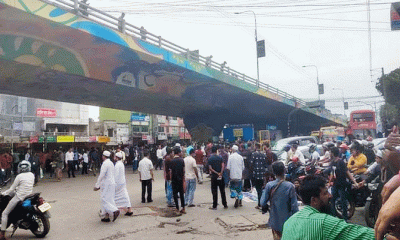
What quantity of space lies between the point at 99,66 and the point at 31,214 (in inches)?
372

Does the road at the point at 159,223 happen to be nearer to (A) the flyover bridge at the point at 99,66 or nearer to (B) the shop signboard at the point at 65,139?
(A) the flyover bridge at the point at 99,66

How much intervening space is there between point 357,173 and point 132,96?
16.0 m

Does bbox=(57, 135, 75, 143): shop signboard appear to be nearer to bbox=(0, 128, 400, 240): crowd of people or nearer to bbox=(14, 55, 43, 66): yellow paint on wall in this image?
bbox=(0, 128, 400, 240): crowd of people

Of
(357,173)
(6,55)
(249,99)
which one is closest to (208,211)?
(357,173)

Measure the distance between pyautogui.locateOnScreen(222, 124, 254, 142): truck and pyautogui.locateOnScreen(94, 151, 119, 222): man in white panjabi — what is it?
19935 millimetres

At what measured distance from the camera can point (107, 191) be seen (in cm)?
775

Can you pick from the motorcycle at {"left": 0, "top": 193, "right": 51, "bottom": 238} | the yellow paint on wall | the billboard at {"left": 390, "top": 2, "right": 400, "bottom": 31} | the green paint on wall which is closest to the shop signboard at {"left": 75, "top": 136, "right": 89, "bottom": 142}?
the green paint on wall

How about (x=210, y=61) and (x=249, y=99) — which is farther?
(x=249, y=99)

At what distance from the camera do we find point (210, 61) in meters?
19.8

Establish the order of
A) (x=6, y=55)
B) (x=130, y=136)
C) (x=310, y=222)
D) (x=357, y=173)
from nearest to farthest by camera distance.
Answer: (x=310, y=222) < (x=357, y=173) < (x=6, y=55) < (x=130, y=136)

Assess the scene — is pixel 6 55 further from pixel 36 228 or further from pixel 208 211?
pixel 208 211

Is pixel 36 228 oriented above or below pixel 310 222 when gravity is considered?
below

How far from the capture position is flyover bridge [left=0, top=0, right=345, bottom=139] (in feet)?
35.5

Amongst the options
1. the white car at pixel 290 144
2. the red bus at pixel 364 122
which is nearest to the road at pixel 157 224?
the white car at pixel 290 144
